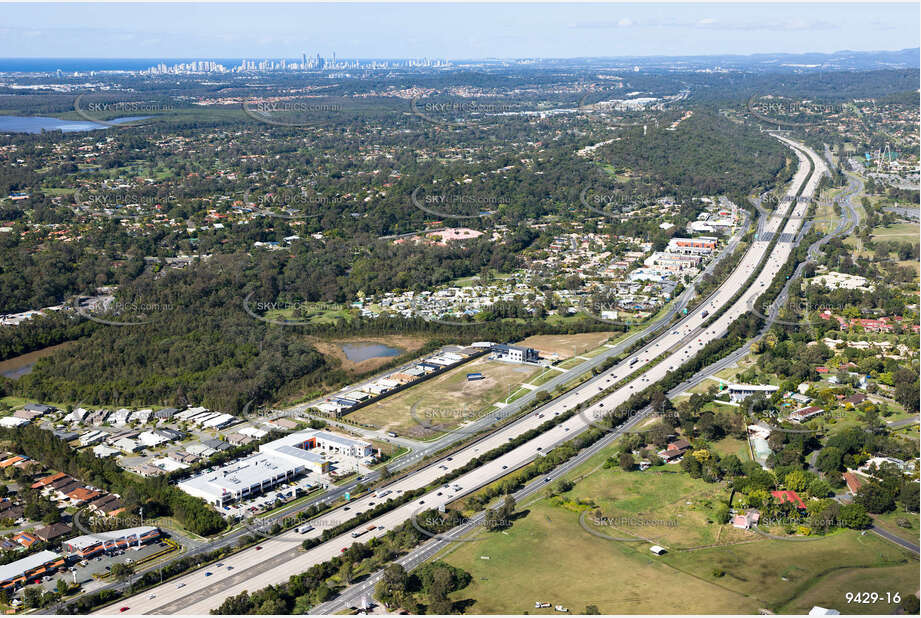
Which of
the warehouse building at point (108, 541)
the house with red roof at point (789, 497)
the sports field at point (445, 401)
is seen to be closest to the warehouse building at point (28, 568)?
the warehouse building at point (108, 541)

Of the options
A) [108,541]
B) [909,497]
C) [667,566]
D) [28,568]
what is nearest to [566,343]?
[909,497]

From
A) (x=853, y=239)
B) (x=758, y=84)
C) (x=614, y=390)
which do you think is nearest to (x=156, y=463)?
(x=614, y=390)

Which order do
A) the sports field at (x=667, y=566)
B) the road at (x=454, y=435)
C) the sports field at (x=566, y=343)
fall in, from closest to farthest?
the sports field at (x=667, y=566), the road at (x=454, y=435), the sports field at (x=566, y=343)

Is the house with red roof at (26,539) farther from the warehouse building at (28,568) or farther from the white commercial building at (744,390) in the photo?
the white commercial building at (744,390)

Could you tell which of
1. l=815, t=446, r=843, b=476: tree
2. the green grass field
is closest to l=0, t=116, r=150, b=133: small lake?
the green grass field

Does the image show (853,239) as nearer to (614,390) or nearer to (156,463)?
(614,390)

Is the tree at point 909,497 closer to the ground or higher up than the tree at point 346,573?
higher up
